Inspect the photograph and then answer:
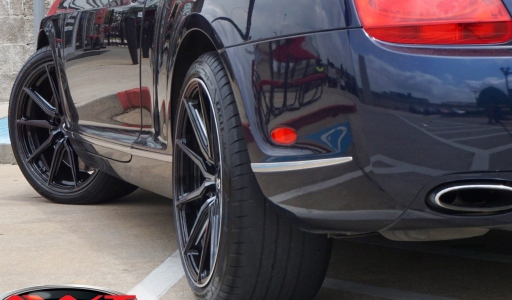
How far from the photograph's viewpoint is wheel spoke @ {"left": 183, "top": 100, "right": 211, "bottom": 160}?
8.89 feet

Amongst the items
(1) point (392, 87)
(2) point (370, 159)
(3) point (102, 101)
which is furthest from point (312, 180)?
(3) point (102, 101)

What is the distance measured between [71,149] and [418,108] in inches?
115

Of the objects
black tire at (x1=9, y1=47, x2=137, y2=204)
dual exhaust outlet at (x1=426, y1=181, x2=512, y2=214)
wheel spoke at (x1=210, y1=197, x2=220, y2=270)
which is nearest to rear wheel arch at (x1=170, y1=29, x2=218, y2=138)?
wheel spoke at (x1=210, y1=197, x2=220, y2=270)

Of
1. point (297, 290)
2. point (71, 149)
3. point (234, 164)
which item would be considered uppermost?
point (234, 164)

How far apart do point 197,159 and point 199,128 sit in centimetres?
11

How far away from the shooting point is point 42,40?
15.4 ft

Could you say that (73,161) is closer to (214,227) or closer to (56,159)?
(56,159)

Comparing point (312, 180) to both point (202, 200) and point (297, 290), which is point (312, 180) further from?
point (202, 200)

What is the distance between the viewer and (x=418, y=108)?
198 centimetres

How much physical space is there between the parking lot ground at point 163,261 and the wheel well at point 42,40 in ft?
3.10

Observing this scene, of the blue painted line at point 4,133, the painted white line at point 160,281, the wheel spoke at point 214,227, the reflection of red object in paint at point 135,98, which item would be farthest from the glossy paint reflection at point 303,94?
the blue painted line at point 4,133

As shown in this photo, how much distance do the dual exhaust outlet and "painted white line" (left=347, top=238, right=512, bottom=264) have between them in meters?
1.25

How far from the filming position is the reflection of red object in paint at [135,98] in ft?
10.6

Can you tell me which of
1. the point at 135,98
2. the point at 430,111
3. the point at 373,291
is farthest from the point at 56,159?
the point at 430,111
